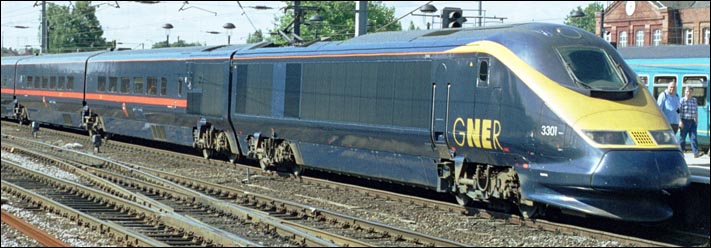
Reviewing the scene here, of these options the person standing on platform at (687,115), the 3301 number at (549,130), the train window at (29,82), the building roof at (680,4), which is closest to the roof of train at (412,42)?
the 3301 number at (549,130)

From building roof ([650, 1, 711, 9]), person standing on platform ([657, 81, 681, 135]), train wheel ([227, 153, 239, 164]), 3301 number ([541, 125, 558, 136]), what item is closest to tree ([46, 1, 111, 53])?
building roof ([650, 1, 711, 9])

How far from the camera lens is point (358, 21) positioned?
72.9 ft

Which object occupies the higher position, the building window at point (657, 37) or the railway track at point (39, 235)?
the building window at point (657, 37)

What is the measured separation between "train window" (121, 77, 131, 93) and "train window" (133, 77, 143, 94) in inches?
15.2

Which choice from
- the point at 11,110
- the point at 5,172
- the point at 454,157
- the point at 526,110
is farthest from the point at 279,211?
the point at 11,110

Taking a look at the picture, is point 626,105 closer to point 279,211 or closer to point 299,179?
point 279,211

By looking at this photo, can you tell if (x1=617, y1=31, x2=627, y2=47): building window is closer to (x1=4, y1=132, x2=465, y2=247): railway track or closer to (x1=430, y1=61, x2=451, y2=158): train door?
(x1=4, y1=132, x2=465, y2=247): railway track

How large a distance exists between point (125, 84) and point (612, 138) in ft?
58.1

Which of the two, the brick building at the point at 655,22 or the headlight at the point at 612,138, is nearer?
the headlight at the point at 612,138

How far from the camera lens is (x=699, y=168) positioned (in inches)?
595

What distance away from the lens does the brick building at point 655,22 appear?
191 ft

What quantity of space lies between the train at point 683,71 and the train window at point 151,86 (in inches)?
472

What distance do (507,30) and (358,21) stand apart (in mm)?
9473

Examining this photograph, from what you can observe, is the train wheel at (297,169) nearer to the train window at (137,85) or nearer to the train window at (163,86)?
the train window at (163,86)
